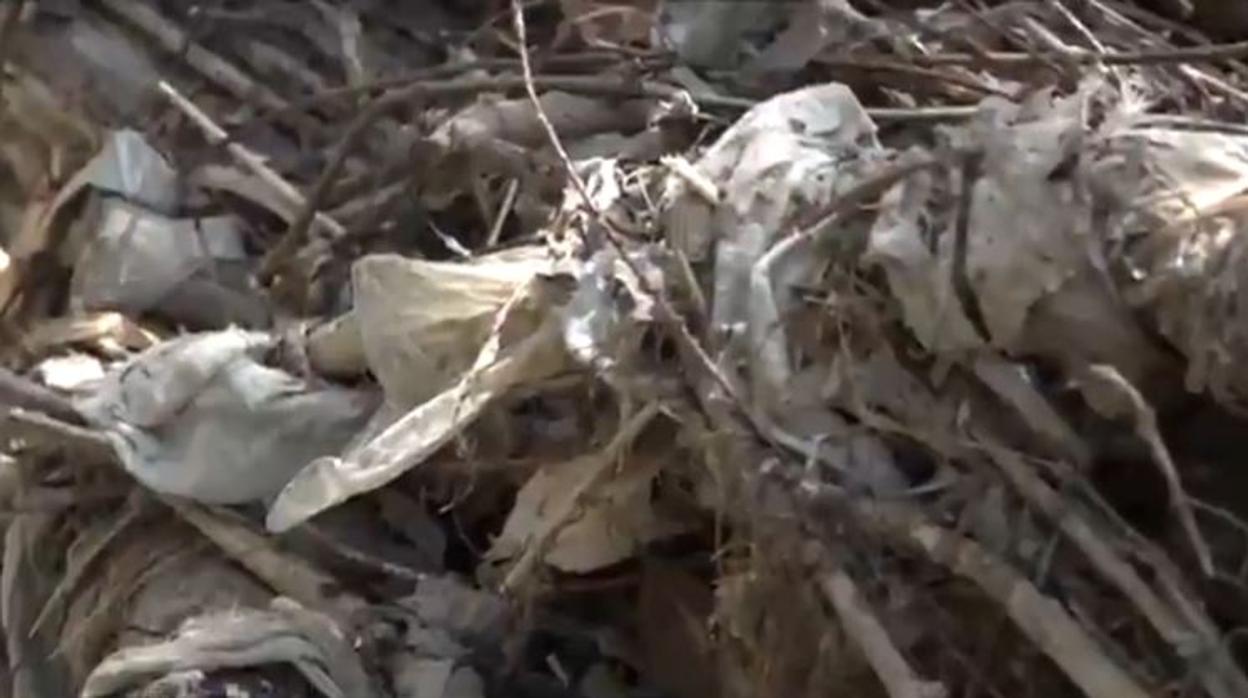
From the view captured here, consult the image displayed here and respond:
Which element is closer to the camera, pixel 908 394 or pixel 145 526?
pixel 908 394

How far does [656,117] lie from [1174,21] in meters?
0.22

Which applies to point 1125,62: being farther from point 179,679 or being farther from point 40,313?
point 40,313

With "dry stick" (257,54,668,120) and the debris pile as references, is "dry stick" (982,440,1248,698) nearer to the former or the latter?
the debris pile

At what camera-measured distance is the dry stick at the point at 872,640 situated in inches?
28.3

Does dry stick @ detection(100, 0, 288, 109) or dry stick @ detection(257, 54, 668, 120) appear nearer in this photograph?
dry stick @ detection(257, 54, 668, 120)

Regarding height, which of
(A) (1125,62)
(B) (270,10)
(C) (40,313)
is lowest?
(C) (40,313)

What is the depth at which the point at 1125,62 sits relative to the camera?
79cm

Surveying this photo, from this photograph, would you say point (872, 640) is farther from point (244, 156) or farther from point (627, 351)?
point (244, 156)

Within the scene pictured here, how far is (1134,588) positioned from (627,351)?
213 mm

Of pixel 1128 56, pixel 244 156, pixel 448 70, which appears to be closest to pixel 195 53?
pixel 244 156

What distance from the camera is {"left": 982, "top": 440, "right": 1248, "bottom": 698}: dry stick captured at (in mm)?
673

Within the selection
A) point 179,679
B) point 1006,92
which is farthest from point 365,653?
point 1006,92

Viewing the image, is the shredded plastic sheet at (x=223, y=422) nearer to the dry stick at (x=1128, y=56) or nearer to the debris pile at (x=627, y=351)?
the debris pile at (x=627, y=351)

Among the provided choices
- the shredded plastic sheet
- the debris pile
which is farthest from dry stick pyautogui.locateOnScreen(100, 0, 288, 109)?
the shredded plastic sheet
